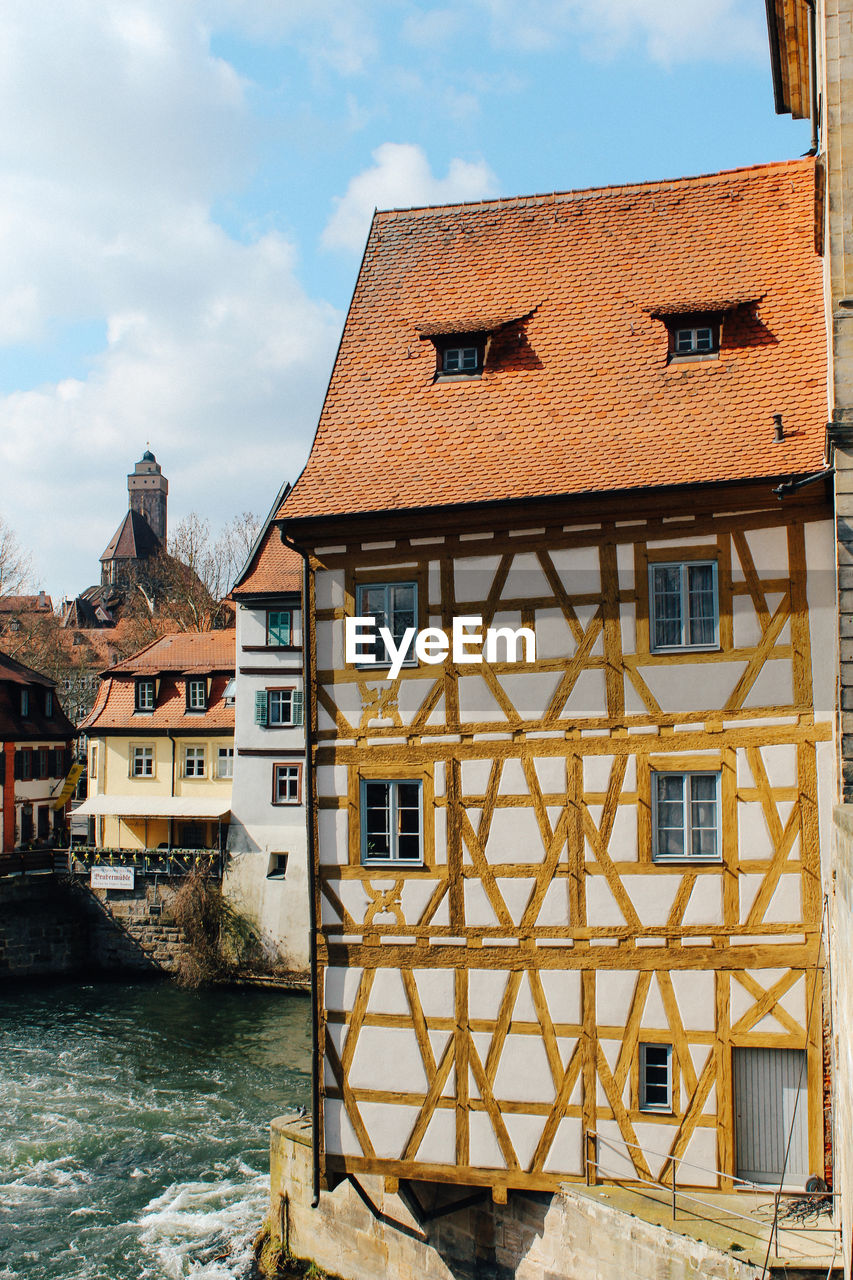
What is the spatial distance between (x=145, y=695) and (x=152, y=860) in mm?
5652

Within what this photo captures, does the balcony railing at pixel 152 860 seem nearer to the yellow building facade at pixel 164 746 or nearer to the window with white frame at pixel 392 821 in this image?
the yellow building facade at pixel 164 746

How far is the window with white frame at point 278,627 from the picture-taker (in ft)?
92.2

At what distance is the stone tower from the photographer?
127 meters

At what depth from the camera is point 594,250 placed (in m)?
12.8

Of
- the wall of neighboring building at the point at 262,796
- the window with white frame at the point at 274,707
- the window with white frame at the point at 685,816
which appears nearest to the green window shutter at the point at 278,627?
the wall of neighboring building at the point at 262,796

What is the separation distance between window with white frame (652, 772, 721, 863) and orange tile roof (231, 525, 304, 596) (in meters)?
18.1

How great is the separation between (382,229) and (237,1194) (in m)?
13.4

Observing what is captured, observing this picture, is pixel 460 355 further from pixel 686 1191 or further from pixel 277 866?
pixel 277 866

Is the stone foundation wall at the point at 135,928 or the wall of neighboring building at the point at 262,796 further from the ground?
the wall of neighboring building at the point at 262,796

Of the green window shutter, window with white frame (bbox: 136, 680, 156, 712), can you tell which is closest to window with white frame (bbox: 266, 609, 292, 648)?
the green window shutter

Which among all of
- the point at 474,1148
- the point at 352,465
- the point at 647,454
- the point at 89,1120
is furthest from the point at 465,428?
the point at 89,1120

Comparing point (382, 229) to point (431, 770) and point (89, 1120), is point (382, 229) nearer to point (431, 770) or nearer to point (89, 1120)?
point (431, 770)

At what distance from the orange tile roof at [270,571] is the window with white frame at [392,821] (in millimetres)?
16602

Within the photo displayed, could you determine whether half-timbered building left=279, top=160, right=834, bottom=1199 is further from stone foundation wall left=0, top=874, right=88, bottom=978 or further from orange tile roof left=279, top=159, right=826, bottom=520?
stone foundation wall left=0, top=874, right=88, bottom=978
